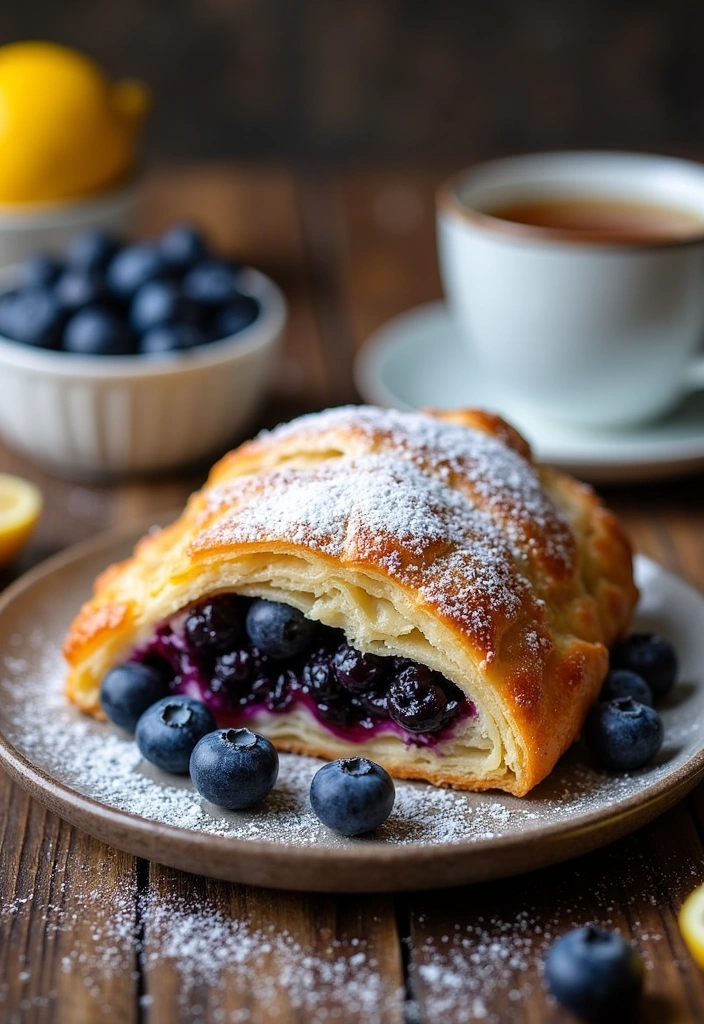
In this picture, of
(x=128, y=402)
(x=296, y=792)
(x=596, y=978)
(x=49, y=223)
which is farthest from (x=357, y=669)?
(x=49, y=223)

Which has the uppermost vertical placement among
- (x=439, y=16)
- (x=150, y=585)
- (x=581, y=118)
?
(x=150, y=585)

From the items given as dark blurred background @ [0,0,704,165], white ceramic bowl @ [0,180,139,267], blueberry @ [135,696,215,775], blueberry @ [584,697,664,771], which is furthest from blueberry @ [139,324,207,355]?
dark blurred background @ [0,0,704,165]

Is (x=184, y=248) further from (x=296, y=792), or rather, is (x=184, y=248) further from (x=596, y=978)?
(x=596, y=978)

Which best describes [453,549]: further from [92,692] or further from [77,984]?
[77,984]

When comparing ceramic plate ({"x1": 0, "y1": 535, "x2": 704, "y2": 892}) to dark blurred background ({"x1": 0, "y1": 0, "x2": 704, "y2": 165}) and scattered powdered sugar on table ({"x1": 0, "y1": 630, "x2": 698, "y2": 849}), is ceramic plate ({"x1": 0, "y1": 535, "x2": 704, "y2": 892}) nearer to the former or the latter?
scattered powdered sugar on table ({"x1": 0, "y1": 630, "x2": 698, "y2": 849})

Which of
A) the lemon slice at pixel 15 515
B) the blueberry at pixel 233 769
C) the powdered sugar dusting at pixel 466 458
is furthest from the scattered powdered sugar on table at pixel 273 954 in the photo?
the lemon slice at pixel 15 515

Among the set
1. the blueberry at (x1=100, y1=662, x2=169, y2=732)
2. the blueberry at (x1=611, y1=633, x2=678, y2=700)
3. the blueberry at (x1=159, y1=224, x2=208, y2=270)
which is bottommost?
the blueberry at (x1=611, y1=633, x2=678, y2=700)

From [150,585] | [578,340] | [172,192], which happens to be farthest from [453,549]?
[172,192]
